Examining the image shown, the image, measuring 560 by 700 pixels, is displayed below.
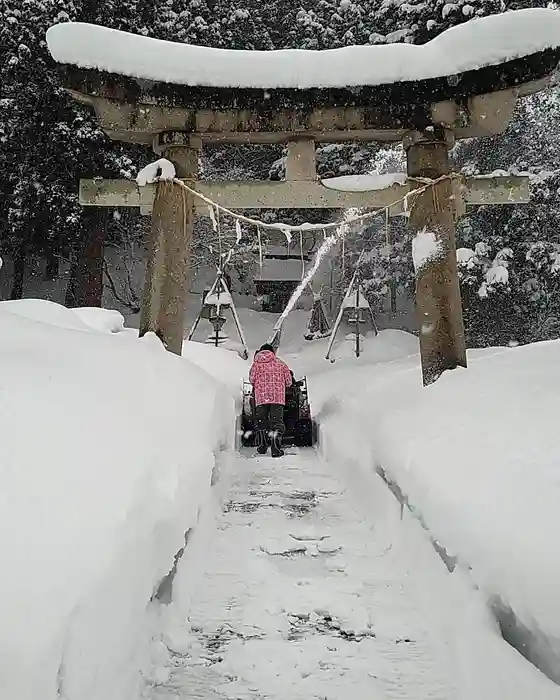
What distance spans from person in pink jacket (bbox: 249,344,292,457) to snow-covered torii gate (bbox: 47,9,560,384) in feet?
5.82

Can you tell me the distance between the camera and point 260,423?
8.21m

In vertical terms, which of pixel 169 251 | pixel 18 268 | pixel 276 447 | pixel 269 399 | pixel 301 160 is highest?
pixel 18 268

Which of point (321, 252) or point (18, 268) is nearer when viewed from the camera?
point (321, 252)

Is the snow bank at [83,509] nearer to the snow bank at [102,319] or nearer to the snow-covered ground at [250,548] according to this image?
the snow-covered ground at [250,548]

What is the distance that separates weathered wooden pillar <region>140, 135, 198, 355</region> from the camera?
6.58m

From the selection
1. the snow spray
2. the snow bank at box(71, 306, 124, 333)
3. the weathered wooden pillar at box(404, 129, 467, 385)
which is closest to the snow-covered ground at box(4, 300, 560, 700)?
the weathered wooden pillar at box(404, 129, 467, 385)

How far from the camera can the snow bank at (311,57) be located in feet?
18.7

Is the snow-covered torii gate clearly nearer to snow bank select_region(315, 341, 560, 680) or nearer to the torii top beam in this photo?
the torii top beam

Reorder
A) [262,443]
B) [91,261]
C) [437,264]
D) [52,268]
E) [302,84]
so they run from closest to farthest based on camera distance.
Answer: [302,84] < [437,264] < [262,443] < [91,261] < [52,268]

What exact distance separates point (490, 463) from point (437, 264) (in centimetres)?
346

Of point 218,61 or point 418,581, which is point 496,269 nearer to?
point 218,61

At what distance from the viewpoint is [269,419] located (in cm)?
816

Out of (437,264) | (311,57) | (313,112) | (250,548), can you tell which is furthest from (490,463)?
(311,57)

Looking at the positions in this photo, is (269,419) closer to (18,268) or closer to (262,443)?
(262,443)
